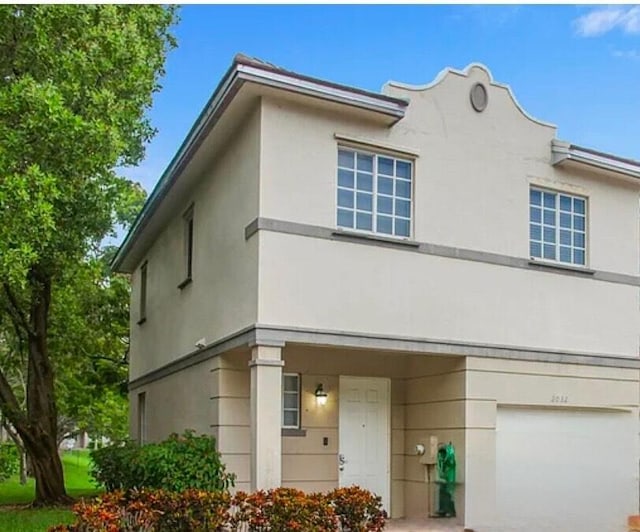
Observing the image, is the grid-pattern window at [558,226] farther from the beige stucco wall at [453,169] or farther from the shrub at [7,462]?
the shrub at [7,462]

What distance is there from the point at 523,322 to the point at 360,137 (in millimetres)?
4141

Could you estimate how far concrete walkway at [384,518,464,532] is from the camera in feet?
38.2

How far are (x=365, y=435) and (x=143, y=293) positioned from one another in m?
8.64

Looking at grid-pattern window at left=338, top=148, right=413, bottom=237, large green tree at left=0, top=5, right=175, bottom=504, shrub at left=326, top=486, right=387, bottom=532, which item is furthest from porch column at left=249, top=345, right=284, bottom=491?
large green tree at left=0, top=5, right=175, bottom=504

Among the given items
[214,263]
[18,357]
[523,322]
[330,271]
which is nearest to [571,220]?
[523,322]

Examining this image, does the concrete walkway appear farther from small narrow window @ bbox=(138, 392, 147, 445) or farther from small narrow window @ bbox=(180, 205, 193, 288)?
small narrow window @ bbox=(138, 392, 147, 445)

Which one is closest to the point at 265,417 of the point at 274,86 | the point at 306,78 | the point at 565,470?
the point at 274,86

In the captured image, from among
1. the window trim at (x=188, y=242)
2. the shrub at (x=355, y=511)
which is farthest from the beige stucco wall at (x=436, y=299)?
the window trim at (x=188, y=242)

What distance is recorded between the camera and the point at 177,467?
419 inches

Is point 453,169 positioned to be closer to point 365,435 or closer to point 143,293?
point 365,435

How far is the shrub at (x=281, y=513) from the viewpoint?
9.14 m

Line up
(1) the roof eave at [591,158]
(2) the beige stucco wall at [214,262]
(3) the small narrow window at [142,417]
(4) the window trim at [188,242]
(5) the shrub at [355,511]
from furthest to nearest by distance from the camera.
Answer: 1. (3) the small narrow window at [142,417]
2. (4) the window trim at [188,242]
3. (1) the roof eave at [591,158]
4. (2) the beige stucco wall at [214,262]
5. (5) the shrub at [355,511]

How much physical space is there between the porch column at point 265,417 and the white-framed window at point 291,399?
8.13ft

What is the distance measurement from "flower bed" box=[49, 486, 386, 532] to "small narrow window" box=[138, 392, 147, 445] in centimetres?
923
